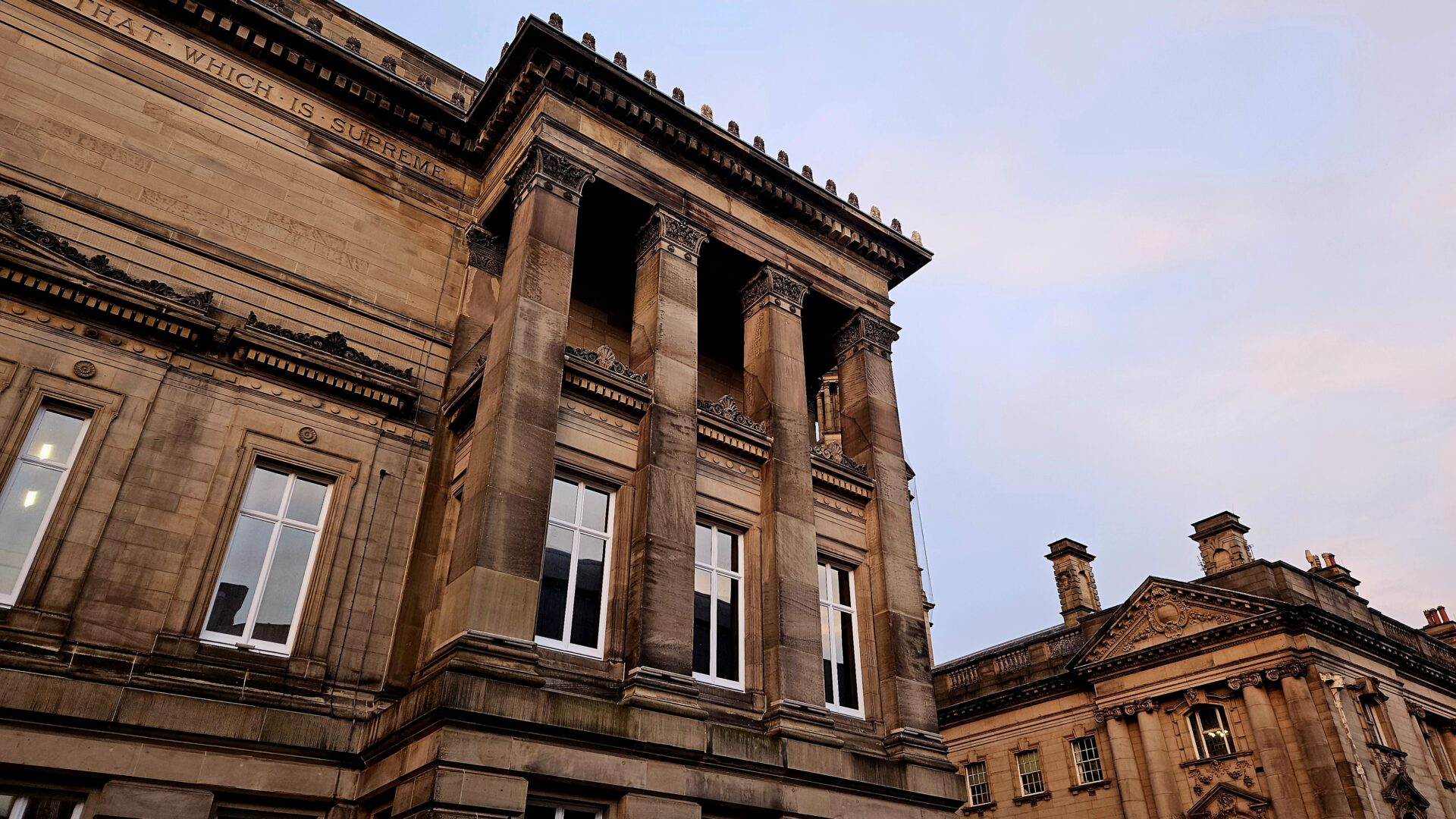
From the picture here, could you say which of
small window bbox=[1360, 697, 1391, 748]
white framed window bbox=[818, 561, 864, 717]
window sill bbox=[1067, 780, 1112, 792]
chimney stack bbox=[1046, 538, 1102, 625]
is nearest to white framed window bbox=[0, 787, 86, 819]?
white framed window bbox=[818, 561, 864, 717]

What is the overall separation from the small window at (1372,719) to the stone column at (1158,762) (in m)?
6.47

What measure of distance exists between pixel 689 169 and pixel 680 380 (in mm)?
5778

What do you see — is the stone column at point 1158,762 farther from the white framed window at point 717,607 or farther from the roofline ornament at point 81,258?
the roofline ornament at point 81,258

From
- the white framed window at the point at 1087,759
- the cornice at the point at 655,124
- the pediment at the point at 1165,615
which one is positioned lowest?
the white framed window at the point at 1087,759

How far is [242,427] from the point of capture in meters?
14.9

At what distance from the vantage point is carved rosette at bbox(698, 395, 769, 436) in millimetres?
18562

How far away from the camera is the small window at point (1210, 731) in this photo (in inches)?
1265

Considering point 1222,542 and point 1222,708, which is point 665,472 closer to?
point 1222,708

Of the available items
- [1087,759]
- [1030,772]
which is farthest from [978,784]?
[1087,759]

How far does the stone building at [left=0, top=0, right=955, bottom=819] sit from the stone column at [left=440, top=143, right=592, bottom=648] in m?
0.07

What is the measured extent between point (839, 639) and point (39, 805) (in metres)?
13.6

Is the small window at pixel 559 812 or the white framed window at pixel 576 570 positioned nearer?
the small window at pixel 559 812

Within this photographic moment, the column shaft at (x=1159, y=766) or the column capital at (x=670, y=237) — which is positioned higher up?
the column capital at (x=670, y=237)

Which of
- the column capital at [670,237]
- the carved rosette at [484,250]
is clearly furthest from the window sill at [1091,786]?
the carved rosette at [484,250]
